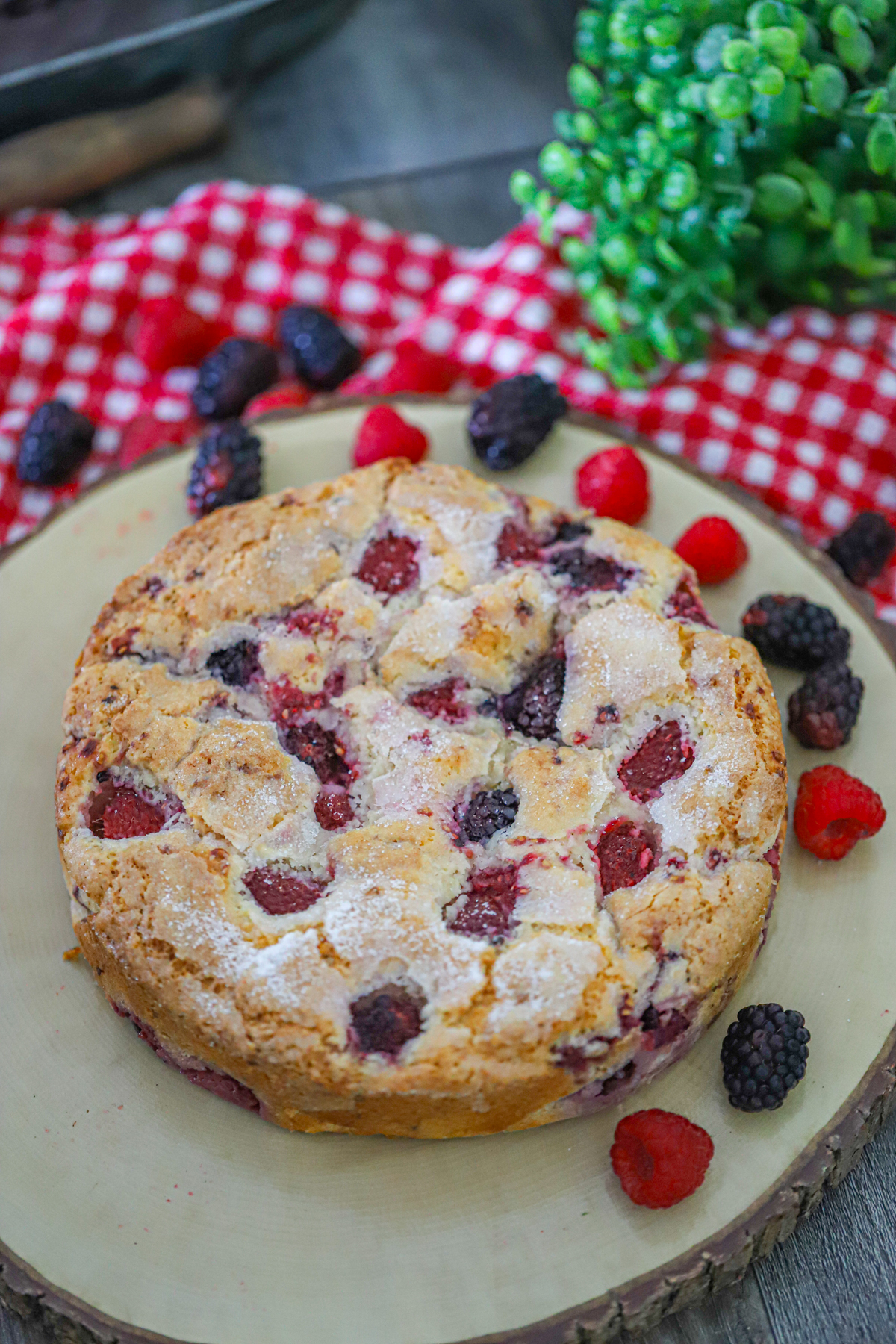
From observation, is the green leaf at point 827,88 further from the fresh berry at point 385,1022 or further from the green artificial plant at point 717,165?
the fresh berry at point 385,1022

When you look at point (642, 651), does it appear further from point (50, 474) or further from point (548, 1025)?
point (50, 474)

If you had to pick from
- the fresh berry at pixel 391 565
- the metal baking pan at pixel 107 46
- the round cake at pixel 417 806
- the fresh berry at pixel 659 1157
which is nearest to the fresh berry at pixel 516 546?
the round cake at pixel 417 806

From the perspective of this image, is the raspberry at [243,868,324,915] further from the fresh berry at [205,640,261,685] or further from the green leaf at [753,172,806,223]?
the green leaf at [753,172,806,223]

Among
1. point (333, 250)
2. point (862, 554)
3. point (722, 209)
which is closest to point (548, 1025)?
point (862, 554)

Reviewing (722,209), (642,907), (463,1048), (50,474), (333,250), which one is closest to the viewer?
(463,1048)

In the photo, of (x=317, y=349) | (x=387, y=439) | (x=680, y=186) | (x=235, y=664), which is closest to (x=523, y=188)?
(x=680, y=186)

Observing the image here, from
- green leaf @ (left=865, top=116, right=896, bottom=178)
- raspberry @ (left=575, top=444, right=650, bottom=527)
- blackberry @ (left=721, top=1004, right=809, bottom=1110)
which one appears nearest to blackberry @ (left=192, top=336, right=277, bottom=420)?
raspberry @ (left=575, top=444, right=650, bottom=527)

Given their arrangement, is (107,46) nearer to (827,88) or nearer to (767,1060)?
(827,88)
